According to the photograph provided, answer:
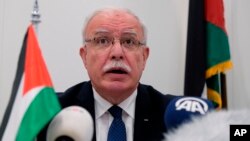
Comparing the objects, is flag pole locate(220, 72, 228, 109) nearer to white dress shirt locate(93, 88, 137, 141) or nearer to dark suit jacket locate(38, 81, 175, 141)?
dark suit jacket locate(38, 81, 175, 141)

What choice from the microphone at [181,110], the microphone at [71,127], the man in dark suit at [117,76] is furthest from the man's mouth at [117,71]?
the microphone at [71,127]

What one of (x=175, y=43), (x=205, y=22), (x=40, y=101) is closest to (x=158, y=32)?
(x=175, y=43)

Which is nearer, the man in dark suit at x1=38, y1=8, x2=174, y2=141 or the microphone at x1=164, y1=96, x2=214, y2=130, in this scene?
the microphone at x1=164, y1=96, x2=214, y2=130

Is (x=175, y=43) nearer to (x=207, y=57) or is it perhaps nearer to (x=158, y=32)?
(x=158, y=32)

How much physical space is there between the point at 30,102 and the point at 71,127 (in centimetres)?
25

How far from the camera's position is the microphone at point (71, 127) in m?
0.66

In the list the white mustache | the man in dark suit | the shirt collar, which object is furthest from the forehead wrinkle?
the shirt collar

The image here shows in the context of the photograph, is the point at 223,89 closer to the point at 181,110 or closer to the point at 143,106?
the point at 143,106

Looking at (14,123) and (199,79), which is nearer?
(14,123)

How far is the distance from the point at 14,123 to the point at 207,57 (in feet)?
4.27

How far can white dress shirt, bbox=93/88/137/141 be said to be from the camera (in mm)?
1310

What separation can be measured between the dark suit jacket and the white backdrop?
501 mm

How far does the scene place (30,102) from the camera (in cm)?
86

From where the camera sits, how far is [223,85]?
1949 mm
